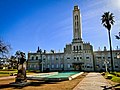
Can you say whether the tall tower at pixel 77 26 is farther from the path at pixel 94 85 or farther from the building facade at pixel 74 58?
the path at pixel 94 85

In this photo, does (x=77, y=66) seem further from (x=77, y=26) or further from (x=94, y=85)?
(x=94, y=85)

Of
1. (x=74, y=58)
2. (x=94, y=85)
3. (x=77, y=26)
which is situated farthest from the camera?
(x=77, y=26)

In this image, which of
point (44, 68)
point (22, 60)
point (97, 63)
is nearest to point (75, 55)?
point (97, 63)

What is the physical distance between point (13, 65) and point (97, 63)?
41070mm

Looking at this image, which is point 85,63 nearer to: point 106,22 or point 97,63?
point 97,63

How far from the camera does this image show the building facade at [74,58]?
6250cm

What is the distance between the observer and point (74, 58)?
2522 inches

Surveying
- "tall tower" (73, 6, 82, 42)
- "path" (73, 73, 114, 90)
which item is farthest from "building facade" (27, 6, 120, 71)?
"path" (73, 73, 114, 90)

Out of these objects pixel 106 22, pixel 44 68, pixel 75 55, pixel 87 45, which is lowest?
pixel 44 68

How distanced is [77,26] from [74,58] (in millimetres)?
13999

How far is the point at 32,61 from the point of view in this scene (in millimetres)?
70938

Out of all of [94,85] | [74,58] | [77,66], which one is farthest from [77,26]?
[94,85]

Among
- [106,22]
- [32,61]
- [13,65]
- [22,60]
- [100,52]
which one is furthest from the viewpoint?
[13,65]

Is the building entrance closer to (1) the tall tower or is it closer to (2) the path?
(1) the tall tower
